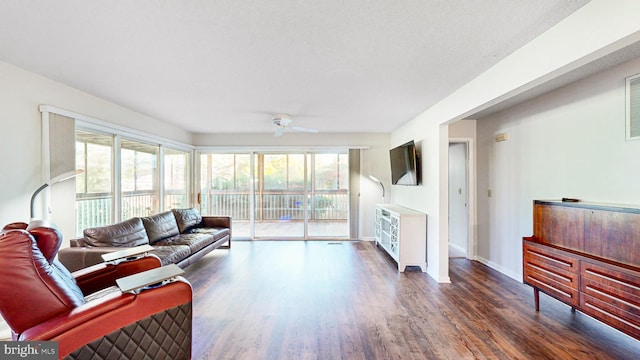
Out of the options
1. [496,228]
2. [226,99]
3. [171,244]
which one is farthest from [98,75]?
[496,228]

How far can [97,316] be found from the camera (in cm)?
137

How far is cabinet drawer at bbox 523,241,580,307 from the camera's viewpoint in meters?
2.14

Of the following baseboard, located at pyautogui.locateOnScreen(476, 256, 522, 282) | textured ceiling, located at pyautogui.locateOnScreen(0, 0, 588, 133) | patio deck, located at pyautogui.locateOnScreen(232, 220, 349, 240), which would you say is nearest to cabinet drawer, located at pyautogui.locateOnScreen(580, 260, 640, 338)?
baseboard, located at pyautogui.locateOnScreen(476, 256, 522, 282)

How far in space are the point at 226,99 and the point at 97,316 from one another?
2629 millimetres

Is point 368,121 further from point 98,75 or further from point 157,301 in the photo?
point 157,301

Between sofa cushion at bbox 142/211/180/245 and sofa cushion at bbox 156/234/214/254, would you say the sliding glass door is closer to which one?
sofa cushion at bbox 142/211/180/245

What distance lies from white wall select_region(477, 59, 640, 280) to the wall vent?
5cm

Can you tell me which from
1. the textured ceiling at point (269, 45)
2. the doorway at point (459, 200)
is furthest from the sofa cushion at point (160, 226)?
the doorway at point (459, 200)

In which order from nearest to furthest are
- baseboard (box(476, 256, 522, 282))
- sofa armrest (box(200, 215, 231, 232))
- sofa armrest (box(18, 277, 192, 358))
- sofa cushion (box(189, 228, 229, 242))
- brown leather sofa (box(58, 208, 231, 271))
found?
sofa armrest (box(18, 277, 192, 358)), brown leather sofa (box(58, 208, 231, 271)), baseboard (box(476, 256, 522, 282)), sofa cushion (box(189, 228, 229, 242)), sofa armrest (box(200, 215, 231, 232))

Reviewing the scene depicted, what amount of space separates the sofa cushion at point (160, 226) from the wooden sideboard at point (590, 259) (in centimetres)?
457

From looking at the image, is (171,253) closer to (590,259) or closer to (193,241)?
(193,241)

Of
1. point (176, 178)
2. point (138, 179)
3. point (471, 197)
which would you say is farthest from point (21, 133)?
point (471, 197)

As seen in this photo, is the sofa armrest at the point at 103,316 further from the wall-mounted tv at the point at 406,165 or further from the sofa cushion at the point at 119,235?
the wall-mounted tv at the point at 406,165

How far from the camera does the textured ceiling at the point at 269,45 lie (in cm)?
156
